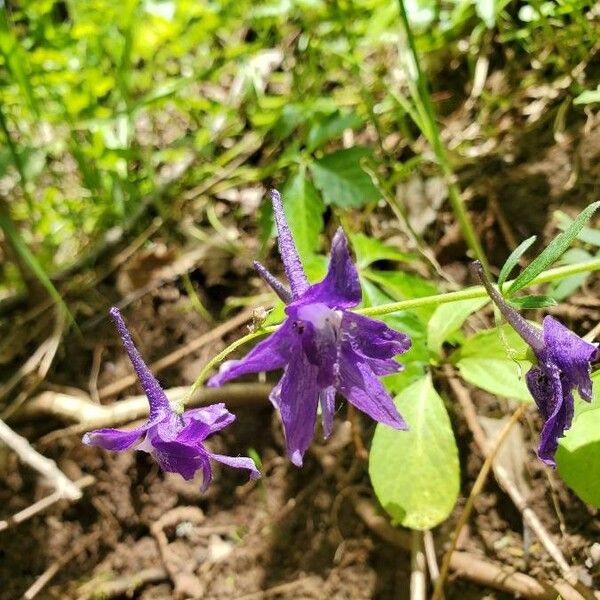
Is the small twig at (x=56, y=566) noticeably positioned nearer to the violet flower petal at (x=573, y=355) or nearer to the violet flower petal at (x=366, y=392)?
the violet flower petal at (x=366, y=392)

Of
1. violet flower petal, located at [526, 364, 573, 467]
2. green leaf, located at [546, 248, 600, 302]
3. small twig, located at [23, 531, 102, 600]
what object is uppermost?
violet flower petal, located at [526, 364, 573, 467]

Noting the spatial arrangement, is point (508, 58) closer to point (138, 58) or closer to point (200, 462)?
point (138, 58)

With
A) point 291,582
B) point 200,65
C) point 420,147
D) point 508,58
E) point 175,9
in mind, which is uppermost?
point 175,9

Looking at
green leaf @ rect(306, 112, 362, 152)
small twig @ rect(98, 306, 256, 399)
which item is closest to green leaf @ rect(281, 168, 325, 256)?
green leaf @ rect(306, 112, 362, 152)

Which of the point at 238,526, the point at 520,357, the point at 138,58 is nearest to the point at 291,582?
the point at 238,526

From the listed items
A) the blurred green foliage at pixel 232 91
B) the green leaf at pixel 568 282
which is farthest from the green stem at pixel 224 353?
the blurred green foliage at pixel 232 91

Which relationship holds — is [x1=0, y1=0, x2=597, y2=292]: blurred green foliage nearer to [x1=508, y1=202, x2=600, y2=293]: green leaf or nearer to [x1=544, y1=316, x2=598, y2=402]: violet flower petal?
[x1=508, y1=202, x2=600, y2=293]: green leaf

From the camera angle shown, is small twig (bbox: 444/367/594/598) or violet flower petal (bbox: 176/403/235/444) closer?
violet flower petal (bbox: 176/403/235/444)
